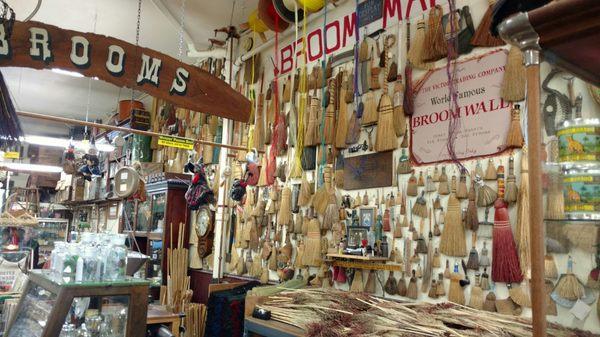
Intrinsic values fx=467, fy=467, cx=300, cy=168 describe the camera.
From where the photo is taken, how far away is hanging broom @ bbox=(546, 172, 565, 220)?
1.26 m

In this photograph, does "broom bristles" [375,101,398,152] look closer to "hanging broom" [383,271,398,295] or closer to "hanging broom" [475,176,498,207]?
"hanging broom" [475,176,498,207]

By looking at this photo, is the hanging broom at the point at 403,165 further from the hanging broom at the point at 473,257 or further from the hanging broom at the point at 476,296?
the hanging broom at the point at 476,296

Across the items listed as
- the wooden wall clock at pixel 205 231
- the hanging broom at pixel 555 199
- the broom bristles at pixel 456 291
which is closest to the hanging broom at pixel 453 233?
the broom bristles at pixel 456 291

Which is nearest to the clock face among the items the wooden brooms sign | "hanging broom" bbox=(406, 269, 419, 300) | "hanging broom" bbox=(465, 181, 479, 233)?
the wooden brooms sign

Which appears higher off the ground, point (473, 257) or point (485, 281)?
point (473, 257)

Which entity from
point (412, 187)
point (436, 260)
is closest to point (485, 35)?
point (412, 187)

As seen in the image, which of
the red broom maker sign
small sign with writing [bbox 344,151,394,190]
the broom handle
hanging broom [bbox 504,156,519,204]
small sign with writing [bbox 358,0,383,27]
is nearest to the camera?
the broom handle

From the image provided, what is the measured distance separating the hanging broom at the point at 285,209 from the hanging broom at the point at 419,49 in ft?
5.85

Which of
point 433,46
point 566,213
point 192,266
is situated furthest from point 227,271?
point 566,213

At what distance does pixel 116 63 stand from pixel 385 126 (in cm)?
207

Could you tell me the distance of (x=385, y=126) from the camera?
3.78 meters

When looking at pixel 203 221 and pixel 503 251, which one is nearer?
pixel 503 251

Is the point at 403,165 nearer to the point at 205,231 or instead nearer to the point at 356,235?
the point at 356,235

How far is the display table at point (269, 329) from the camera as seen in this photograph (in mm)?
3016
